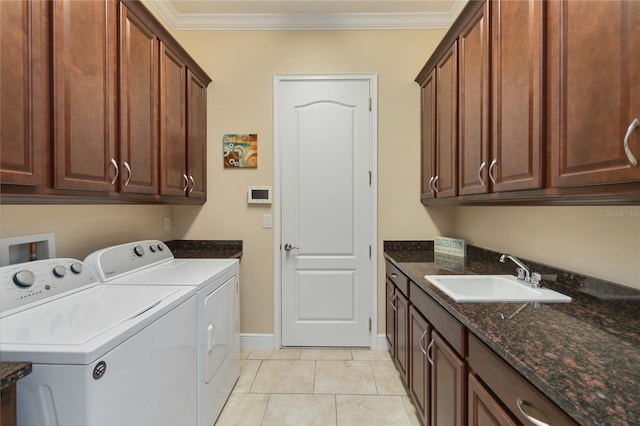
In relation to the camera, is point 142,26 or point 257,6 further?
point 257,6

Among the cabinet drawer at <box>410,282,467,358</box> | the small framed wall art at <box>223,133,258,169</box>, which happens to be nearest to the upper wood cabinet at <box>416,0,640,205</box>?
the cabinet drawer at <box>410,282,467,358</box>

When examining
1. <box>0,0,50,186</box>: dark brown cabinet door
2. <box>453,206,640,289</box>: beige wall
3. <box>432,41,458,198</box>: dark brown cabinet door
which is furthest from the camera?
<box>432,41,458,198</box>: dark brown cabinet door

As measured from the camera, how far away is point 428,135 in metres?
2.36

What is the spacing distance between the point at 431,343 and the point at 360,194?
144 centimetres

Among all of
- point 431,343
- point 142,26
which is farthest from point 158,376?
point 142,26

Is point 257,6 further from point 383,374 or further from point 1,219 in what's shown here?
point 383,374

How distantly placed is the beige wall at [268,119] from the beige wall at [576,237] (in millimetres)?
756

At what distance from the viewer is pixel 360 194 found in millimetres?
2561

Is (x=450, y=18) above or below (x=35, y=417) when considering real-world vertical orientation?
above

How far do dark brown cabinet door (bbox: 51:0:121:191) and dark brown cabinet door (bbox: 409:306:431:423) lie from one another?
5.92ft

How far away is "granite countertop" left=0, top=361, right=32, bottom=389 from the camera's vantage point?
0.69m

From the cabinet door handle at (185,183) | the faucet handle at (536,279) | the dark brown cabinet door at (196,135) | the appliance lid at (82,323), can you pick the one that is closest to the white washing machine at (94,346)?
the appliance lid at (82,323)

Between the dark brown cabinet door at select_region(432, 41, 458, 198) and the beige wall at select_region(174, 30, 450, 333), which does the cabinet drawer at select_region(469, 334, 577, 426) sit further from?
the beige wall at select_region(174, 30, 450, 333)

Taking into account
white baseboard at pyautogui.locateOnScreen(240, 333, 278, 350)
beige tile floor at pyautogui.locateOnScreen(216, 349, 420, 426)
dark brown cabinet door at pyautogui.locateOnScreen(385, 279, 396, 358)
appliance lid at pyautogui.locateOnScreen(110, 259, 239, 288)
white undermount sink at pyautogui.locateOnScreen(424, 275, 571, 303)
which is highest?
appliance lid at pyautogui.locateOnScreen(110, 259, 239, 288)
